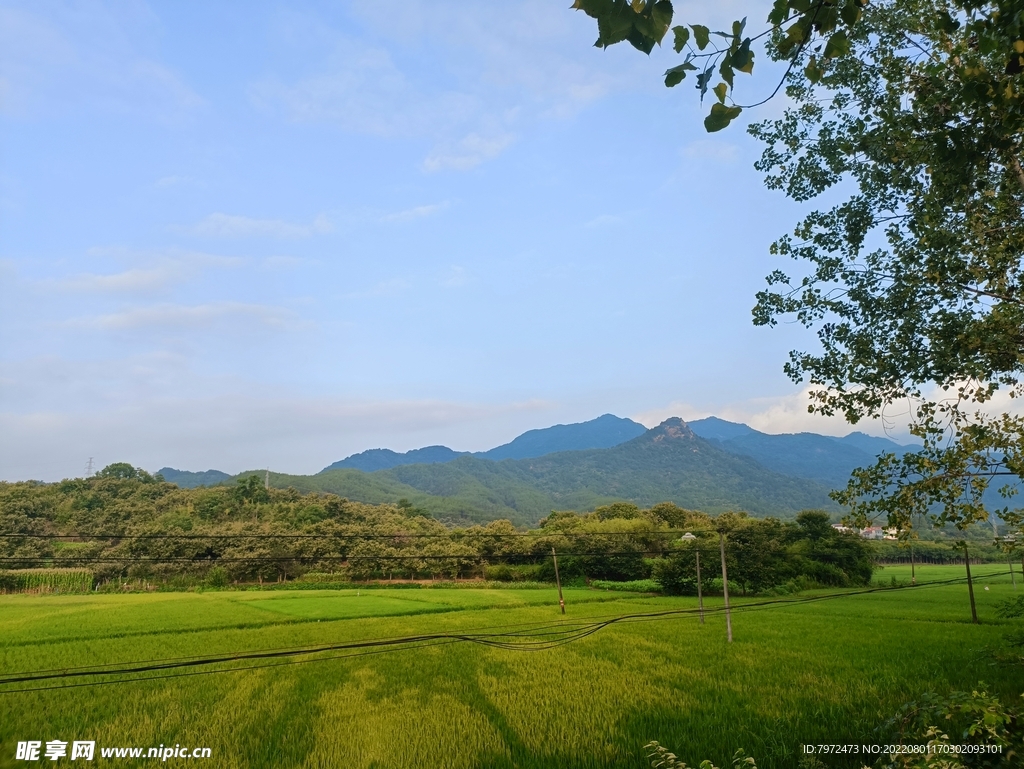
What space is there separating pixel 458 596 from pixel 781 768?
2853 centimetres

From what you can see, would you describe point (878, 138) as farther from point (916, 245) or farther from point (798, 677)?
point (798, 677)

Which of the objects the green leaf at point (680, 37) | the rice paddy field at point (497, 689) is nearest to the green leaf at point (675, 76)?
the green leaf at point (680, 37)

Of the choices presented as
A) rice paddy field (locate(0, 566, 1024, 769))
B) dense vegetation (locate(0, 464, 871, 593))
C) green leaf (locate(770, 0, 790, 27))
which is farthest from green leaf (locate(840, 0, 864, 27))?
dense vegetation (locate(0, 464, 871, 593))

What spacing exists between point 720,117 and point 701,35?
1.07 ft

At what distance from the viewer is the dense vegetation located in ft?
123

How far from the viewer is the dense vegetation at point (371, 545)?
37.5m

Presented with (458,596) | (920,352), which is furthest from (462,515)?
(920,352)

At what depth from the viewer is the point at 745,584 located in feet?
119

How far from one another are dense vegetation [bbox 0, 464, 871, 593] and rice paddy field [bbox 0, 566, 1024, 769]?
15748mm

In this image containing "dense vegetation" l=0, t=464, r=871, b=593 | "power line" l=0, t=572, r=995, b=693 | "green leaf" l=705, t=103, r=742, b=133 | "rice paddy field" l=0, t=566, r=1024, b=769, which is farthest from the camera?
"dense vegetation" l=0, t=464, r=871, b=593

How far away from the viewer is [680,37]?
2.20 metres

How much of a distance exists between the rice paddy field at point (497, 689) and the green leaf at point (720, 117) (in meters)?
3.29

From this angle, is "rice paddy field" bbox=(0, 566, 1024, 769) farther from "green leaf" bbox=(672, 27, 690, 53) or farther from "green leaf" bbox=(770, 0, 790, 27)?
"green leaf" bbox=(770, 0, 790, 27)

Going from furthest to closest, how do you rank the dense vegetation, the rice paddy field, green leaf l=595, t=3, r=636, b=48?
the dense vegetation < the rice paddy field < green leaf l=595, t=3, r=636, b=48
